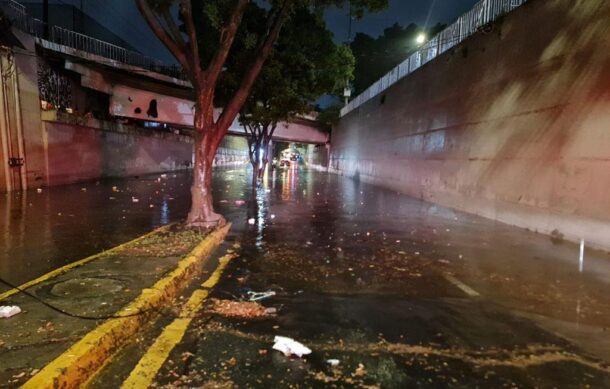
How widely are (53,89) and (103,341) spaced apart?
2058 cm

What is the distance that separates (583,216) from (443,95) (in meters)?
8.51

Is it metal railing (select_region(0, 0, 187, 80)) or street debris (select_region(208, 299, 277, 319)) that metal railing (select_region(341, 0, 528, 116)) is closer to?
street debris (select_region(208, 299, 277, 319))

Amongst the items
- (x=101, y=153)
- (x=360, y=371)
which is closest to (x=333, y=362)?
(x=360, y=371)

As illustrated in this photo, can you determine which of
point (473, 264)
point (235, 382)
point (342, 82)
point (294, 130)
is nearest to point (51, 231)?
point (235, 382)

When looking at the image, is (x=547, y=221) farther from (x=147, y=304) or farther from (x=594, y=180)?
(x=147, y=304)

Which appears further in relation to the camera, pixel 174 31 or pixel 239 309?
pixel 174 31

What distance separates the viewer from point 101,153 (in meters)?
25.5

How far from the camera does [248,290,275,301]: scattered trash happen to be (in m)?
5.34

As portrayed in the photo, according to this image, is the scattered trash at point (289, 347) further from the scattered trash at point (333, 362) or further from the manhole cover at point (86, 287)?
the manhole cover at point (86, 287)

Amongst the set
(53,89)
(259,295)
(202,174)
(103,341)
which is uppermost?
(53,89)

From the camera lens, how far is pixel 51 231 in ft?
31.0

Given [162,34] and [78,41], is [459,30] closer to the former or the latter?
[162,34]

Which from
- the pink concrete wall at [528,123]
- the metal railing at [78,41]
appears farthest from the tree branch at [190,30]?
the metal railing at [78,41]

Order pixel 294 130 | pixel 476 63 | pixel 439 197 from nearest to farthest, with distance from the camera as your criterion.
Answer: pixel 476 63
pixel 439 197
pixel 294 130
